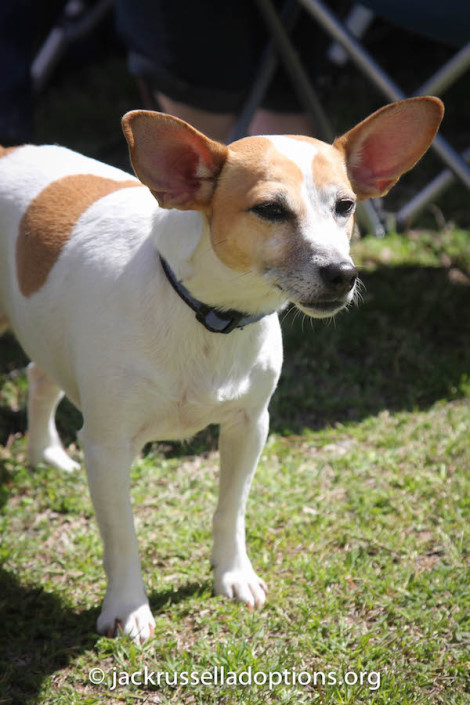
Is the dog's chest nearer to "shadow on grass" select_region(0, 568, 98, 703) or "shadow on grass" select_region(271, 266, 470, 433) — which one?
"shadow on grass" select_region(0, 568, 98, 703)

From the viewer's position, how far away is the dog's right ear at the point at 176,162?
1.84 m

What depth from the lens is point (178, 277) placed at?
1.97 meters

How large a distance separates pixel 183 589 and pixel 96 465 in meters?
0.58

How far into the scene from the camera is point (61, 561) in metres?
2.54

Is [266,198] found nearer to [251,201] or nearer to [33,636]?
[251,201]

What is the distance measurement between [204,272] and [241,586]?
3.29ft

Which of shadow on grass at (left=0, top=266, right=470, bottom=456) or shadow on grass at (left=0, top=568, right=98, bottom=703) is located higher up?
shadow on grass at (left=0, top=266, right=470, bottom=456)

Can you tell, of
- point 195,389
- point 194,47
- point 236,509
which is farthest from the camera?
point 194,47

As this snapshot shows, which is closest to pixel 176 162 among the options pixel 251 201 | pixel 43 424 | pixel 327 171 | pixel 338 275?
pixel 251 201

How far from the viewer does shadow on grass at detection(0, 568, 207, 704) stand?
212cm

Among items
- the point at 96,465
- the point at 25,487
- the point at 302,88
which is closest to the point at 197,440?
the point at 25,487

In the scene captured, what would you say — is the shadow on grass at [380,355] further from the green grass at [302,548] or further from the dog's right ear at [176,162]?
the dog's right ear at [176,162]

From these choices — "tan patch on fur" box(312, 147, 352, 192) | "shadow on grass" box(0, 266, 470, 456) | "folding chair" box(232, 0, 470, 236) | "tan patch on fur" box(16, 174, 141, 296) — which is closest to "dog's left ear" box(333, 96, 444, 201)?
"tan patch on fur" box(312, 147, 352, 192)

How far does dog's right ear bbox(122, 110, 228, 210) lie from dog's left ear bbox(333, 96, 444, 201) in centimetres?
34
